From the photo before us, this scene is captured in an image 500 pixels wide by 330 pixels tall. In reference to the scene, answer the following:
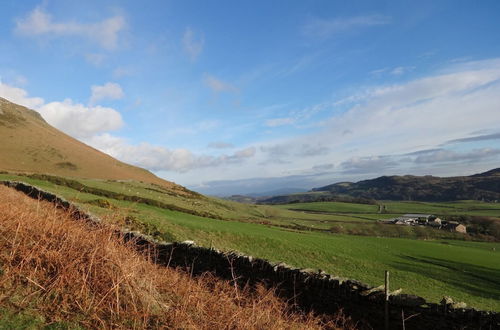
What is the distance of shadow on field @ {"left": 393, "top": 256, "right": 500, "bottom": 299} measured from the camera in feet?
85.7

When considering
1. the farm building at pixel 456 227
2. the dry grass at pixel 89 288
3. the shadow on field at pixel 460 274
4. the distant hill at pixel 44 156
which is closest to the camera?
the dry grass at pixel 89 288

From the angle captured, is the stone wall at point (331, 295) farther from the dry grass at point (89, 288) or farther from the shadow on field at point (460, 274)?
the shadow on field at point (460, 274)

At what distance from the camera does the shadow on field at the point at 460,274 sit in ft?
85.7

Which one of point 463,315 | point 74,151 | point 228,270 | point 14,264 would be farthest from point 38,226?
point 74,151

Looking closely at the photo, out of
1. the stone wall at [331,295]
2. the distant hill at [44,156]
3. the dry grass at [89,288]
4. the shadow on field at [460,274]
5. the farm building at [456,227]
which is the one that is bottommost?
the farm building at [456,227]

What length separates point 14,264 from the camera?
21.6 feet

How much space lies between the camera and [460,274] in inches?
1177

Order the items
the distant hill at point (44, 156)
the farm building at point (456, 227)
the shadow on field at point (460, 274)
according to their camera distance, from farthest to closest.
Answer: the farm building at point (456, 227) < the distant hill at point (44, 156) < the shadow on field at point (460, 274)

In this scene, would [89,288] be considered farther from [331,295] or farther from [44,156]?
[44,156]

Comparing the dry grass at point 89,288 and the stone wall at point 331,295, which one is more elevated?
the dry grass at point 89,288

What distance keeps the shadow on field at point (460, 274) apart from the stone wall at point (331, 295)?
17.8 metres

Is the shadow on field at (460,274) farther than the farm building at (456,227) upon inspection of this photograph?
No

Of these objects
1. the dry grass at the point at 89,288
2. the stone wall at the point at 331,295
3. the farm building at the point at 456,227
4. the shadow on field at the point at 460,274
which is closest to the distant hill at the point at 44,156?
the shadow on field at the point at 460,274

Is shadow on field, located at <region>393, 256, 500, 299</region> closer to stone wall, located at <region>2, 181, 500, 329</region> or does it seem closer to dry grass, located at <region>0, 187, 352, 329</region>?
stone wall, located at <region>2, 181, 500, 329</region>
